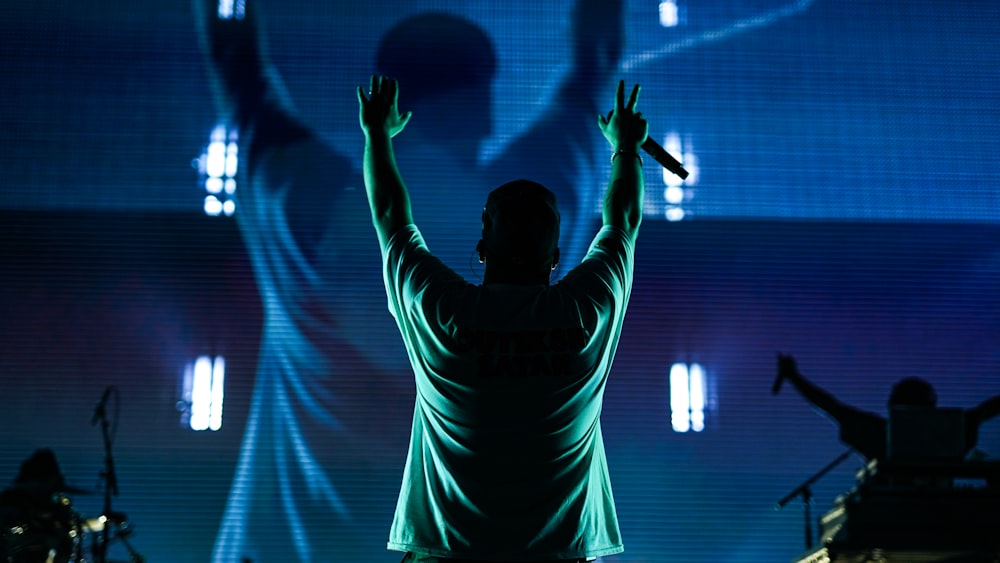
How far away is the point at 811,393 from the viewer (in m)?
4.28

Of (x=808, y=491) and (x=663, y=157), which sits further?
(x=808, y=491)

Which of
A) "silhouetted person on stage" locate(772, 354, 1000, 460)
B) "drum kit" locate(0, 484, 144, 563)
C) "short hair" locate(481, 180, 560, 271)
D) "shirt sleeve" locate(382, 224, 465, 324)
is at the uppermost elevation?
"short hair" locate(481, 180, 560, 271)

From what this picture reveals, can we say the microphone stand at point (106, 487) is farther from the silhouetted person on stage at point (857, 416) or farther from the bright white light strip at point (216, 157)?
the silhouetted person on stage at point (857, 416)

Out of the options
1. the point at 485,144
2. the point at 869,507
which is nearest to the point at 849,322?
the point at 485,144

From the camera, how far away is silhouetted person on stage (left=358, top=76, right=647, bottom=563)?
117 cm

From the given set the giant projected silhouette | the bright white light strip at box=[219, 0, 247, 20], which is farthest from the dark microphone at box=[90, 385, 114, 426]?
the bright white light strip at box=[219, 0, 247, 20]

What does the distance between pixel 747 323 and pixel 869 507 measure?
209 centimetres

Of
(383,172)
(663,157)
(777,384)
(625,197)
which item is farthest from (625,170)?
(777,384)

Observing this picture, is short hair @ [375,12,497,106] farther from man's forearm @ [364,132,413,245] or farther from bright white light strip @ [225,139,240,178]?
man's forearm @ [364,132,413,245]

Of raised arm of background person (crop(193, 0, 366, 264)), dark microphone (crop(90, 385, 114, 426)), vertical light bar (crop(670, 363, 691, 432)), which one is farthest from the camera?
raised arm of background person (crop(193, 0, 366, 264))

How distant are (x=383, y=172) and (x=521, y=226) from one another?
0.62 feet

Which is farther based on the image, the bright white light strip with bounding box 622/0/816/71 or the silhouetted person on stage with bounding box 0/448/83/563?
the bright white light strip with bounding box 622/0/816/71

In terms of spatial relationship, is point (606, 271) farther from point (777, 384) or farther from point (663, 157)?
point (777, 384)

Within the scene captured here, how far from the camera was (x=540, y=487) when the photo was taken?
1.18 m
